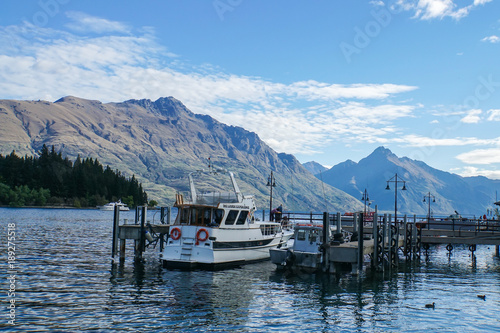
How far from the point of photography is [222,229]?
119 ft

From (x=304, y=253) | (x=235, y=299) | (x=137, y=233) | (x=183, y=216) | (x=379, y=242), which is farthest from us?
(x=137, y=233)

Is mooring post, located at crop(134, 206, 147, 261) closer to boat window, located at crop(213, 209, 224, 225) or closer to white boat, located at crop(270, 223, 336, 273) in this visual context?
boat window, located at crop(213, 209, 224, 225)

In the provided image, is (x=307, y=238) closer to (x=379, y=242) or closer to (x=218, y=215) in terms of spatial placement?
(x=379, y=242)

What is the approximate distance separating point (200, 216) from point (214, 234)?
2.57 meters

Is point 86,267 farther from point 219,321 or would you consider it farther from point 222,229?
point 219,321

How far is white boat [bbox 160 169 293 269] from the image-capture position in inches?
1390

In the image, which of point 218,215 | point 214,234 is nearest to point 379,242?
point 218,215

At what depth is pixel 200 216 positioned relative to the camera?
1468 inches

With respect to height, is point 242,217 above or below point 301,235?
above

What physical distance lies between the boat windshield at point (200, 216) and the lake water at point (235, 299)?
14.1 feet

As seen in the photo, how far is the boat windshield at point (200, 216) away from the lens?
3719 centimetres

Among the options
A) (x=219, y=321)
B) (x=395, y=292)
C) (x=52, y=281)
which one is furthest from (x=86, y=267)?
(x=395, y=292)

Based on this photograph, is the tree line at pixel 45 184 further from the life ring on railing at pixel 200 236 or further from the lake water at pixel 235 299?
the life ring on railing at pixel 200 236

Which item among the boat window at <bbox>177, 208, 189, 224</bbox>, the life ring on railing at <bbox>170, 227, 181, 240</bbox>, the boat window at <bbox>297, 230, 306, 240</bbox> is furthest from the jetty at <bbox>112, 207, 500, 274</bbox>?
the life ring on railing at <bbox>170, 227, 181, 240</bbox>
